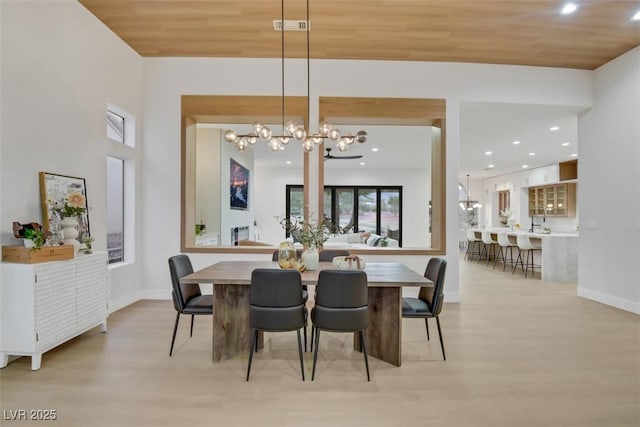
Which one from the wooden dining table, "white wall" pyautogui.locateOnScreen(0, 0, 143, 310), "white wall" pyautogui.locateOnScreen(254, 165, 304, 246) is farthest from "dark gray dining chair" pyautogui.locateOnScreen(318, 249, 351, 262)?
"white wall" pyautogui.locateOnScreen(254, 165, 304, 246)

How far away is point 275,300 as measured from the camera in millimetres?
2516

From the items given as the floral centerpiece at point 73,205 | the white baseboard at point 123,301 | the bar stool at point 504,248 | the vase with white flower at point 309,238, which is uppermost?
the floral centerpiece at point 73,205

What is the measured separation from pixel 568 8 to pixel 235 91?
4.13 metres

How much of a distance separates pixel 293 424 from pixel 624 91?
5.85m

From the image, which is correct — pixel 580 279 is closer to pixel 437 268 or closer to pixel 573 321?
pixel 573 321

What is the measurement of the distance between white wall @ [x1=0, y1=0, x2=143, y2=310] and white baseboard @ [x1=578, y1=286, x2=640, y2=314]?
673 centimetres

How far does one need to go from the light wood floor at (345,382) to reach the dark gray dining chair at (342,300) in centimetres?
45

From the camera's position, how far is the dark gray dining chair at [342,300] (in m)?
2.48

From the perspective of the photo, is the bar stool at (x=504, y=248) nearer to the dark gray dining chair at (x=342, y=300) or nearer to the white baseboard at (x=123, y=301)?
the dark gray dining chair at (x=342, y=300)

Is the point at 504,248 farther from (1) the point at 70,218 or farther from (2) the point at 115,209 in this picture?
(1) the point at 70,218

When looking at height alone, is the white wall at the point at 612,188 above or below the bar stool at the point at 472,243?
above

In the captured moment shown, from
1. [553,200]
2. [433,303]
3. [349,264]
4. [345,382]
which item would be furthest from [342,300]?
[553,200]

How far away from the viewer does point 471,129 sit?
6355 mm

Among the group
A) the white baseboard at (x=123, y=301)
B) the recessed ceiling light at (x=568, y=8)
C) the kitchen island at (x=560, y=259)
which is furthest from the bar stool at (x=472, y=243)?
the white baseboard at (x=123, y=301)
